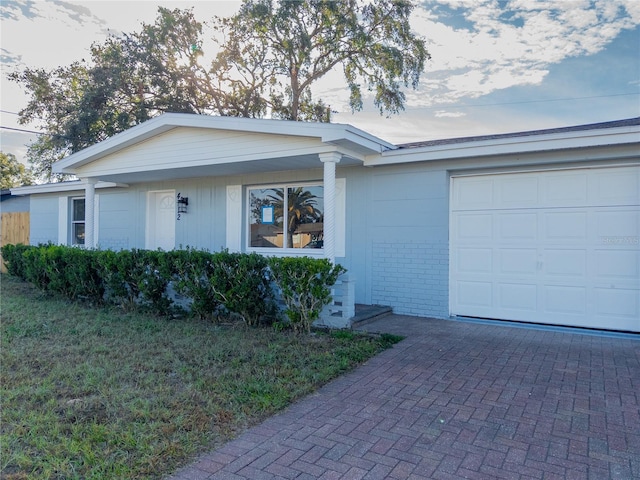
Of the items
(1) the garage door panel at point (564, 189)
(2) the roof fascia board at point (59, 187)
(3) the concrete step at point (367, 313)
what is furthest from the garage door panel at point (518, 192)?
(2) the roof fascia board at point (59, 187)

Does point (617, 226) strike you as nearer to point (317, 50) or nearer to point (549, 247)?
point (549, 247)

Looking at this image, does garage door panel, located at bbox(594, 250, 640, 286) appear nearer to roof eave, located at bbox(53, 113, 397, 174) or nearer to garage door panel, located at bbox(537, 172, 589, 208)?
garage door panel, located at bbox(537, 172, 589, 208)

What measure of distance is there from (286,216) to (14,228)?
10439mm

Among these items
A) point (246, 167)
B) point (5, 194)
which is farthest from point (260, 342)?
point (5, 194)

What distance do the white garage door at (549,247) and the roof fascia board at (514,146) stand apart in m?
0.55

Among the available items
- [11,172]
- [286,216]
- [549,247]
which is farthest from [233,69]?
[11,172]

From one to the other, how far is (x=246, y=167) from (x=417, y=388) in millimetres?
5504

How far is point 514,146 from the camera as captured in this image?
247 inches

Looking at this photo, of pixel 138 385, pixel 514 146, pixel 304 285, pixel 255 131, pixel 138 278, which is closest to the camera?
pixel 138 385

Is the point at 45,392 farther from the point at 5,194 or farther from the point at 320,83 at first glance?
the point at 320,83

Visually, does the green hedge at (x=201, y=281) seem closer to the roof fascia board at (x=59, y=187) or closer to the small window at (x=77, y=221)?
the roof fascia board at (x=59, y=187)

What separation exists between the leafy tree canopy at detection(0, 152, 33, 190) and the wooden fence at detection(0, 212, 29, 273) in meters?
23.2

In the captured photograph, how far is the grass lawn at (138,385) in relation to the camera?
2.85 metres

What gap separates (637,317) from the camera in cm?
604
